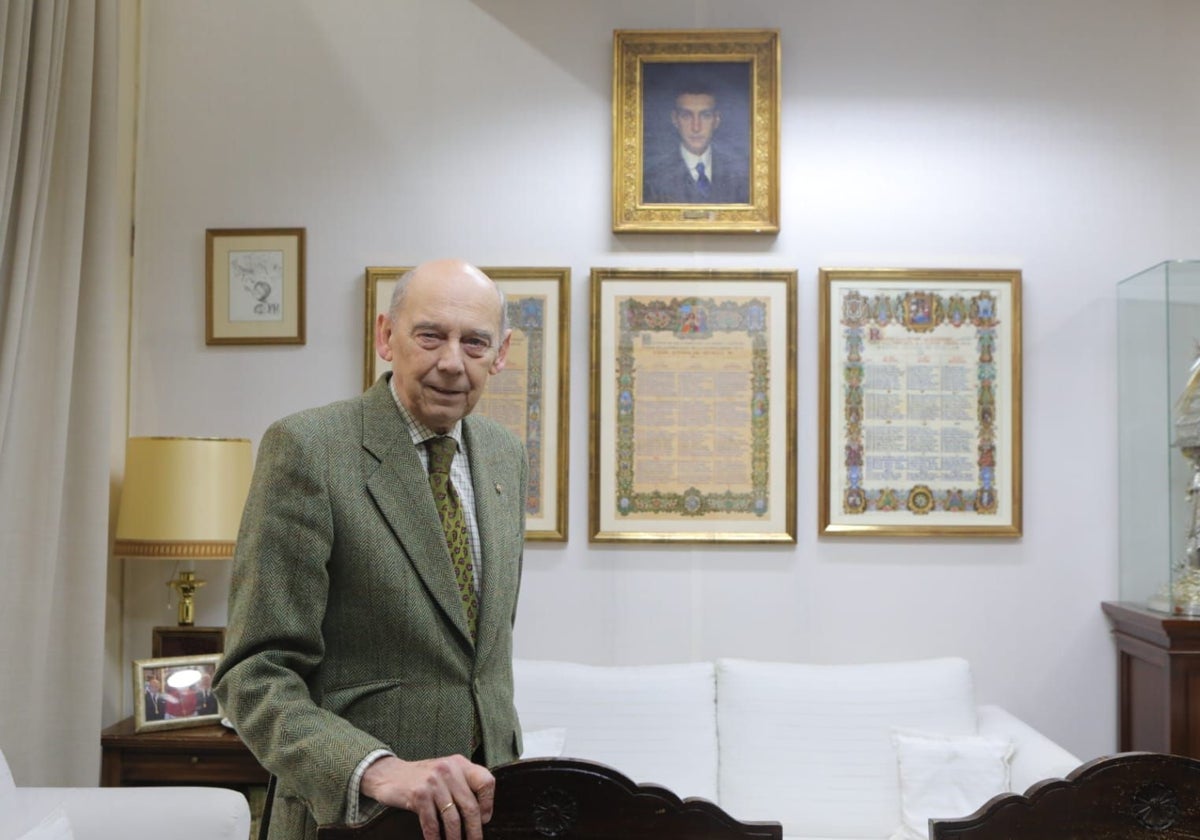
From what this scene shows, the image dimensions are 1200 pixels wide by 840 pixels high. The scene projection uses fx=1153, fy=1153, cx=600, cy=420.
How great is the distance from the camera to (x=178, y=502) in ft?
10.2

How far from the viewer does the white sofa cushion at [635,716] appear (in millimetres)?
3104

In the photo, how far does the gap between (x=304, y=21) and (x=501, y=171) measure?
2.53 feet

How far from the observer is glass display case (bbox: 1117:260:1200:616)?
3088 millimetres

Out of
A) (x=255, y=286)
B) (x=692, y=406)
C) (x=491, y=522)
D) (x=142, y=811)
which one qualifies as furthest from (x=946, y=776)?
(x=255, y=286)

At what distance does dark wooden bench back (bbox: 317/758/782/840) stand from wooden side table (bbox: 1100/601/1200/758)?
229 cm

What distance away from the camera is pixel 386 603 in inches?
59.5

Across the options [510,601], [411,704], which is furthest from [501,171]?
[411,704]

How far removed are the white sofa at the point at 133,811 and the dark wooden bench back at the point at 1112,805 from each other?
188 centimetres

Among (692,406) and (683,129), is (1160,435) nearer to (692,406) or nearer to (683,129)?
(692,406)

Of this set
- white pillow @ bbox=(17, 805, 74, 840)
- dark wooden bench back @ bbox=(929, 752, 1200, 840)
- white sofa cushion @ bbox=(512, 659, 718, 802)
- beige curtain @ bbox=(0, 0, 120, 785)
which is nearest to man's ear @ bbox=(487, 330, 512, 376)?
dark wooden bench back @ bbox=(929, 752, 1200, 840)

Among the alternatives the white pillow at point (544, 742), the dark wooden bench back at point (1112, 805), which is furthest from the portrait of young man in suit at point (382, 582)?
the white pillow at point (544, 742)

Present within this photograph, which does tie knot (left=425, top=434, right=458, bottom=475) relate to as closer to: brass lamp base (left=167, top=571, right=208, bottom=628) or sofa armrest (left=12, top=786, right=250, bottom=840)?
sofa armrest (left=12, top=786, right=250, bottom=840)

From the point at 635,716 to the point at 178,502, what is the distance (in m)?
1.37

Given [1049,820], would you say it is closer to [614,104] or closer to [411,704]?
[411,704]
